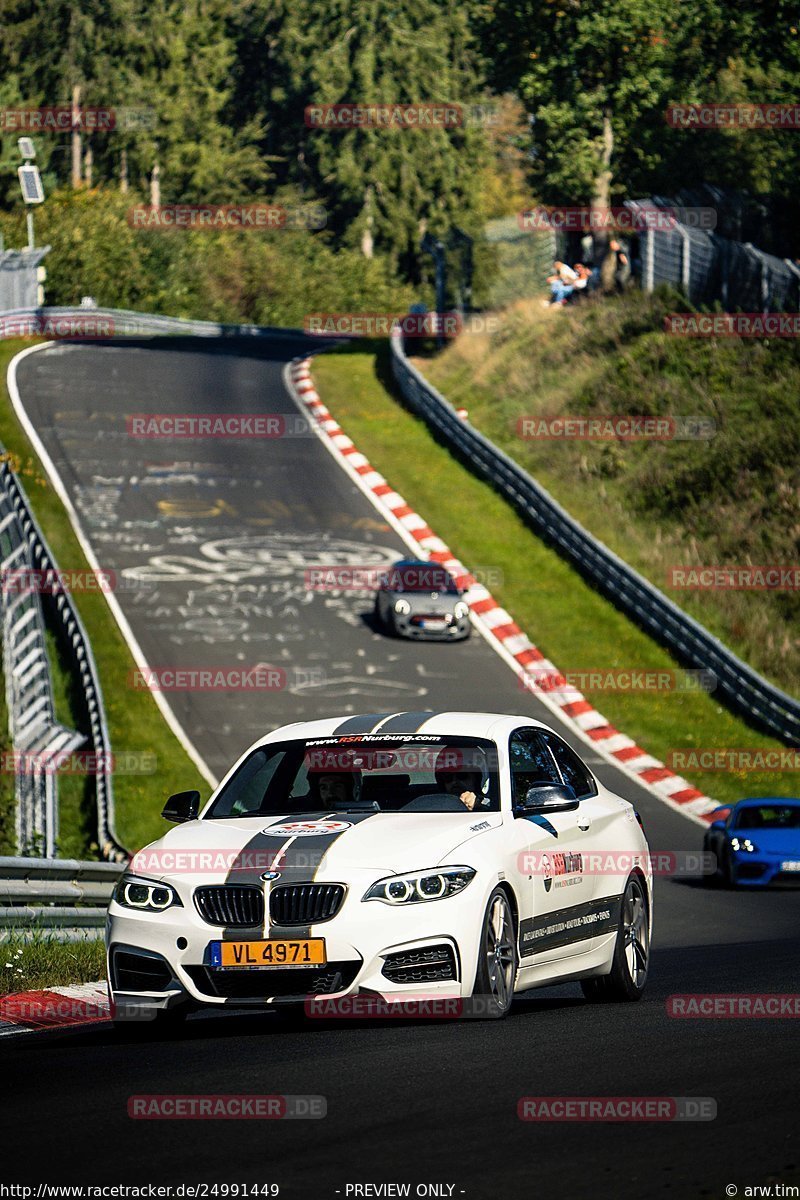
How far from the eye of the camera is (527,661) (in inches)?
1137

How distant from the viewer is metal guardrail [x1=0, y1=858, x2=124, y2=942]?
37.2 ft

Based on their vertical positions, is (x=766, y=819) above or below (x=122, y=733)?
above

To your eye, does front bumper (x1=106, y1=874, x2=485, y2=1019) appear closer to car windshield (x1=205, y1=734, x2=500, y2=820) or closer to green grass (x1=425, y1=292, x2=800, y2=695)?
car windshield (x1=205, y1=734, x2=500, y2=820)

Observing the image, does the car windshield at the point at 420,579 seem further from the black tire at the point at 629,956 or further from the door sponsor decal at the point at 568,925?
the door sponsor decal at the point at 568,925

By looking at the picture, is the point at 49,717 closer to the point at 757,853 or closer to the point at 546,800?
the point at 757,853

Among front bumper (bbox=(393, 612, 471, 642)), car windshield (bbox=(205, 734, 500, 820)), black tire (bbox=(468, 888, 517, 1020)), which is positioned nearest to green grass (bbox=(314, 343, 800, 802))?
front bumper (bbox=(393, 612, 471, 642))

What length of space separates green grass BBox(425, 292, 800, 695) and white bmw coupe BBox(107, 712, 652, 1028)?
63.2 feet

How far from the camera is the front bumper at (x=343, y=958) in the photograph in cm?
840

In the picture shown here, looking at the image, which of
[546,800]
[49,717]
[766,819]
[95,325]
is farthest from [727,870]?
[95,325]

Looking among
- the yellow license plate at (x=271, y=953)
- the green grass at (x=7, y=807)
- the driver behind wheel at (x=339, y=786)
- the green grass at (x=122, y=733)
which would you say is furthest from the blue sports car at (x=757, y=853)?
the yellow license plate at (x=271, y=953)

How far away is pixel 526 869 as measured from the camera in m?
9.17

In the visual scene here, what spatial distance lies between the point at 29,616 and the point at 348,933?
14417 mm

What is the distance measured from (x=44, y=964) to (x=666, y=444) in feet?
93.1

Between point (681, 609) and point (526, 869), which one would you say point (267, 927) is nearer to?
point (526, 869)
